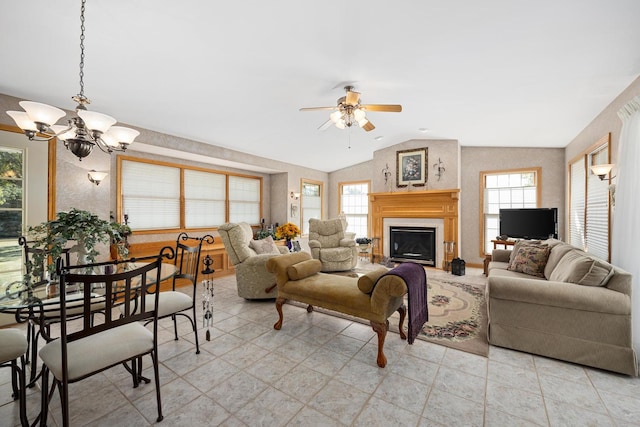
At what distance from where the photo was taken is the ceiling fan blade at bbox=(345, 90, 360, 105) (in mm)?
2762

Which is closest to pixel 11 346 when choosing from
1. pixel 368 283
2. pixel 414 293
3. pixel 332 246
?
pixel 368 283

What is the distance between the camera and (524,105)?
3.34 metres

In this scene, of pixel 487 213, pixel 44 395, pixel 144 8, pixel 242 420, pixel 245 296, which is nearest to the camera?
pixel 44 395

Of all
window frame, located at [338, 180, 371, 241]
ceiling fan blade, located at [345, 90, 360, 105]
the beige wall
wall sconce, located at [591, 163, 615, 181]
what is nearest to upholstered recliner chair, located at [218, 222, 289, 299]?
ceiling fan blade, located at [345, 90, 360, 105]

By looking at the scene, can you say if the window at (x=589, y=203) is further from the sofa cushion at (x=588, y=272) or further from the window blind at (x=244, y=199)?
the window blind at (x=244, y=199)

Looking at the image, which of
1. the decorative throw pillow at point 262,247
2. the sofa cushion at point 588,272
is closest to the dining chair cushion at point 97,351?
the decorative throw pillow at point 262,247

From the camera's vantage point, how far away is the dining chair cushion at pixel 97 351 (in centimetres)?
138

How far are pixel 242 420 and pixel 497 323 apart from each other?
2.30 meters

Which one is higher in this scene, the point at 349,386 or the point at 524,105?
the point at 524,105

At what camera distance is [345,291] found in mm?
2494

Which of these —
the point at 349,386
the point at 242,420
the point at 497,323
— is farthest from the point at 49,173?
the point at 497,323

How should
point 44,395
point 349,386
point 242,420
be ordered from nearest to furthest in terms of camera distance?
point 44,395 < point 242,420 < point 349,386

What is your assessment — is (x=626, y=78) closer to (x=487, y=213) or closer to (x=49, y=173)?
(x=487, y=213)

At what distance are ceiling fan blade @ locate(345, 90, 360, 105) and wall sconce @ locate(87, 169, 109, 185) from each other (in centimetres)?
333
